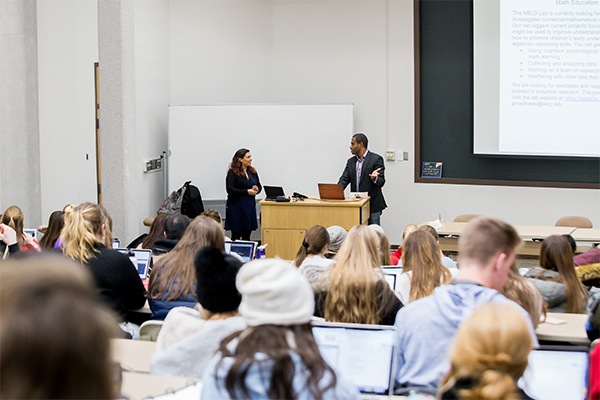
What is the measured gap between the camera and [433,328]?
2.08 metres

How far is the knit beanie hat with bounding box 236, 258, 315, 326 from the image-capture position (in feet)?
4.40

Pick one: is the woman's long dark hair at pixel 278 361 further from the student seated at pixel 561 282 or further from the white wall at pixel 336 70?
the white wall at pixel 336 70

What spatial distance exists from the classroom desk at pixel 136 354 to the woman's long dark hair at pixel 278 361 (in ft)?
3.76

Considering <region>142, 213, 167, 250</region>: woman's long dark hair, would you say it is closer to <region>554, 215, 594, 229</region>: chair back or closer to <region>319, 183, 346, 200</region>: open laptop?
<region>319, 183, 346, 200</region>: open laptop

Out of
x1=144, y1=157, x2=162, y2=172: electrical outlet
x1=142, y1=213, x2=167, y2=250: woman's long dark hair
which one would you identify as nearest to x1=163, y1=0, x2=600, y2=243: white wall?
x1=144, y1=157, x2=162, y2=172: electrical outlet

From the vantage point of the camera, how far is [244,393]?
1.28 metres

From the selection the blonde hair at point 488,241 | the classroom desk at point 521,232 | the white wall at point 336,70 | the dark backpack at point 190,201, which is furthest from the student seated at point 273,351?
the white wall at point 336,70

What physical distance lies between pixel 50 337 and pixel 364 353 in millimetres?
1454

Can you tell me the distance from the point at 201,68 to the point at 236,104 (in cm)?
87

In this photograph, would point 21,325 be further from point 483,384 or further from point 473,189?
point 473,189

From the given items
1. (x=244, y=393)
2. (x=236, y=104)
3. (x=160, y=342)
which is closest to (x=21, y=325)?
(x=244, y=393)

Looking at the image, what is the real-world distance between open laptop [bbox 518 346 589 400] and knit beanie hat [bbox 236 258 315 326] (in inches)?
45.6

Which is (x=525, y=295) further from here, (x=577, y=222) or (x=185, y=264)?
(x=577, y=222)

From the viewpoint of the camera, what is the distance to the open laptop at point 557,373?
2102 mm
